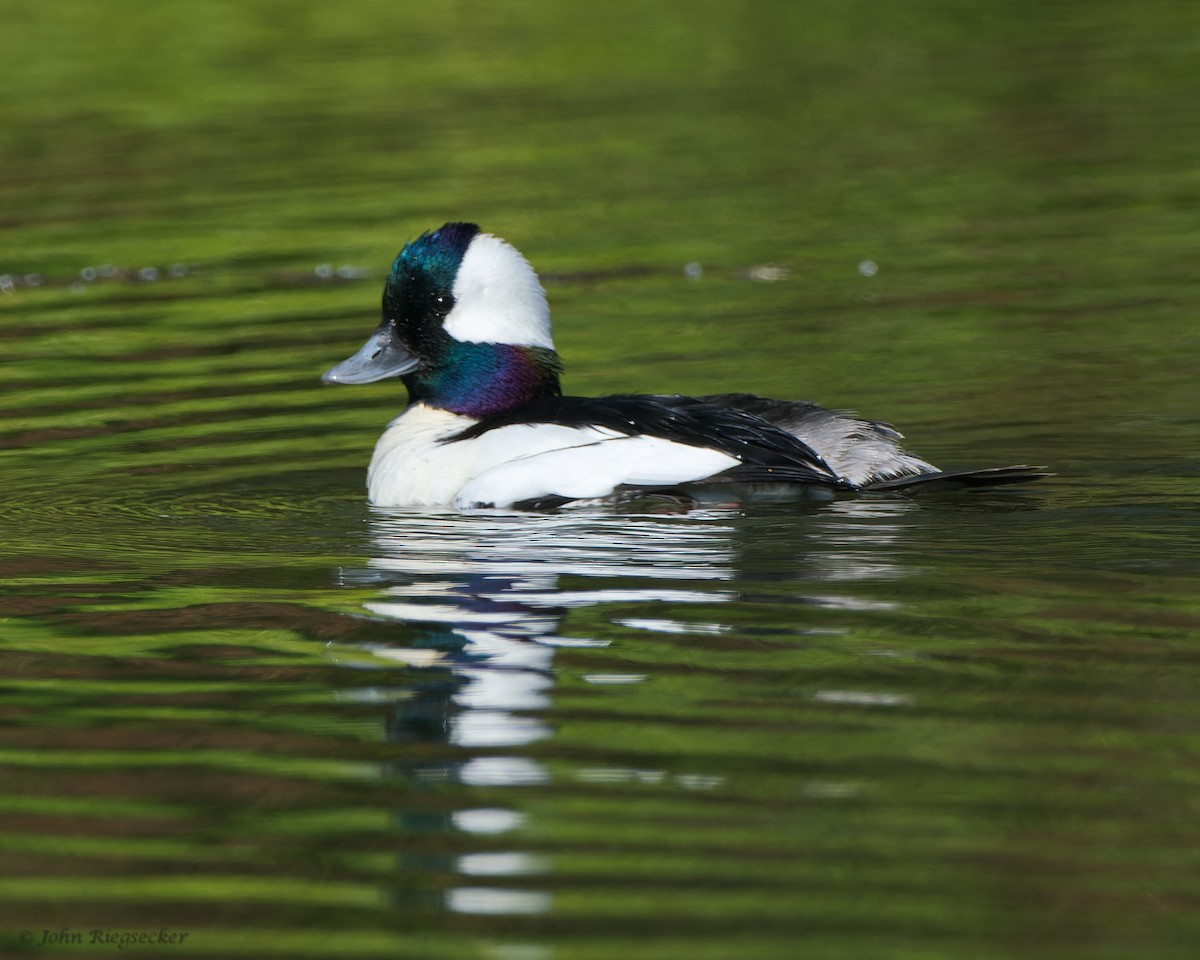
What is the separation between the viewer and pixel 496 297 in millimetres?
8273

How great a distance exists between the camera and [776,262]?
43.4 ft

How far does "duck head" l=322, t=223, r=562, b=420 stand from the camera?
325 inches

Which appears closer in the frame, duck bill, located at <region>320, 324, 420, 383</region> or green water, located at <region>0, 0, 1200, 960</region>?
green water, located at <region>0, 0, 1200, 960</region>

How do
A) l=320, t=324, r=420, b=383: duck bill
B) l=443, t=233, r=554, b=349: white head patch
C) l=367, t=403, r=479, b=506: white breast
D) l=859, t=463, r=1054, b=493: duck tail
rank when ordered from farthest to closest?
l=320, t=324, r=420, b=383: duck bill, l=443, t=233, r=554, b=349: white head patch, l=367, t=403, r=479, b=506: white breast, l=859, t=463, r=1054, b=493: duck tail

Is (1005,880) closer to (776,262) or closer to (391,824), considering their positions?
(391,824)

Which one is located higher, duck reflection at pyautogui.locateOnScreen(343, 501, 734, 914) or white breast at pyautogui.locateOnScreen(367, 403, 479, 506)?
white breast at pyautogui.locateOnScreen(367, 403, 479, 506)

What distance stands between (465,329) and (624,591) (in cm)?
220

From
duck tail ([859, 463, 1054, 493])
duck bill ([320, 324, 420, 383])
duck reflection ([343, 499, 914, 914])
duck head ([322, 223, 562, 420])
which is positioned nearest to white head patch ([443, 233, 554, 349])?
duck head ([322, 223, 562, 420])

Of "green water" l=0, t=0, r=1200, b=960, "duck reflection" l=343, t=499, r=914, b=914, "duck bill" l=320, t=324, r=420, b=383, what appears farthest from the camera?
"duck bill" l=320, t=324, r=420, b=383

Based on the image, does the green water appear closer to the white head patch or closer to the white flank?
the white flank

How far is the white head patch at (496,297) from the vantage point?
8.26 meters

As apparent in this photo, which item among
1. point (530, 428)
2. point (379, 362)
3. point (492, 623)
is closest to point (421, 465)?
point (530, 428)

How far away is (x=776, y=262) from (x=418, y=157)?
4860 millimetres

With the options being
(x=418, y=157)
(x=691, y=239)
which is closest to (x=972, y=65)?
(x=418, y=157)
